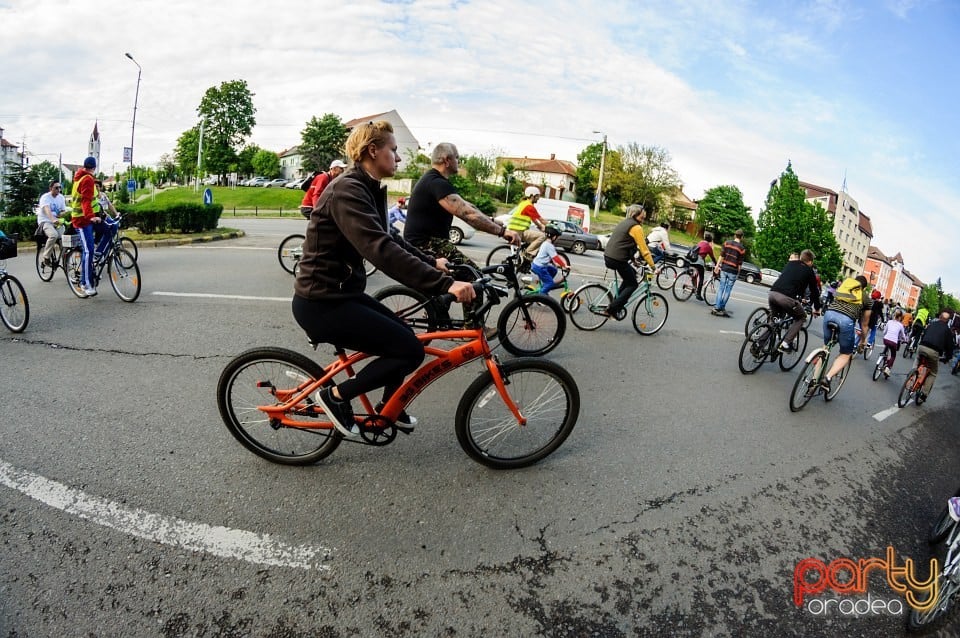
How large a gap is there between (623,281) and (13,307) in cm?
803

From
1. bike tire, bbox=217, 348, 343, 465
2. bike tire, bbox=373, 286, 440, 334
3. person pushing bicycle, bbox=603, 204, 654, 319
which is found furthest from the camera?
person pushing bicycle, bbox=603, 204, 654, 319

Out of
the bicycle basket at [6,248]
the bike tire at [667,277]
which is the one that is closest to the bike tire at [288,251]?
the bicycle basket at [6,248]

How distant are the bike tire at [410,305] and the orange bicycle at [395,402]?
1.88 m

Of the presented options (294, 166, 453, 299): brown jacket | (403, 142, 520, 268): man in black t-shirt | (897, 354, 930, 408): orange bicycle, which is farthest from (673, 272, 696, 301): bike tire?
(294, 166, 453, 299): brown jacket

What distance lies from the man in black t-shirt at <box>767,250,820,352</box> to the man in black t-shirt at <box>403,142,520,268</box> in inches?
174

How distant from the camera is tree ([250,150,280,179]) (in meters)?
90.1

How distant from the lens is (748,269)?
34.0 meters

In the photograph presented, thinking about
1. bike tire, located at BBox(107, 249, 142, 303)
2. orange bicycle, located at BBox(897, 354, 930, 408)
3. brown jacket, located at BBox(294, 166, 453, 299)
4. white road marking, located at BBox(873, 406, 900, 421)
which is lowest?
white road marking, located at BBox(873, 406, 900, 421)

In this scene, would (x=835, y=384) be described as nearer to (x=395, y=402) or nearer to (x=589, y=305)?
(x=589, y=305)

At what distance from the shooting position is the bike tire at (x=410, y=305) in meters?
5.40

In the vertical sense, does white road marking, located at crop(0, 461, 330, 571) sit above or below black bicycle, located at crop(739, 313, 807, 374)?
below

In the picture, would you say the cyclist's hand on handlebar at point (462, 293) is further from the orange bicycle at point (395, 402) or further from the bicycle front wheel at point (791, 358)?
the bicycle front wheel at point (791, 358)

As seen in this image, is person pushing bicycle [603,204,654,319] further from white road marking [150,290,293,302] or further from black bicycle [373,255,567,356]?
white road marking [150,290,293,302]

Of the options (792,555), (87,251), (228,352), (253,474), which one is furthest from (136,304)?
(792,555)
